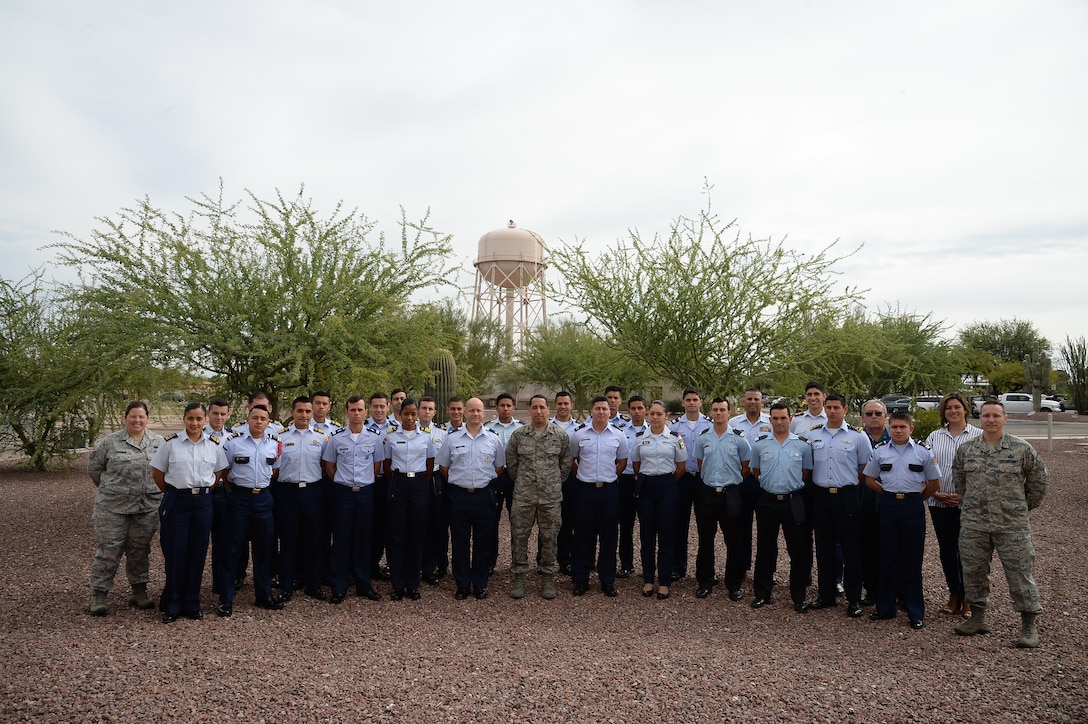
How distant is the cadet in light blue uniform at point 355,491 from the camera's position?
7227mm

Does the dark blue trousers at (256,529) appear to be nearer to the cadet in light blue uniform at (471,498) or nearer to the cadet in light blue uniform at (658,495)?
the cadet in light blue uniform at (471,498)

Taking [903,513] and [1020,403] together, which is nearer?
[903,513]

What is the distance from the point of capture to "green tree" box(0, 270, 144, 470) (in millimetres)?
12836

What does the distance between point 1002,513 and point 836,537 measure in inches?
58.0

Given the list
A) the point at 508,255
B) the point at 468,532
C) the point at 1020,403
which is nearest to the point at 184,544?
the point at 468,532

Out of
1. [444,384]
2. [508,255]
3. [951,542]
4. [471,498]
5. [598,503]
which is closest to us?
[951,542]

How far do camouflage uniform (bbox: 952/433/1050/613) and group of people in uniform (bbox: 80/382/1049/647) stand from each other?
0.05 ft

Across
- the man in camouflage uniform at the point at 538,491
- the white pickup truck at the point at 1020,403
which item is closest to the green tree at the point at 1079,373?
the white pickup truck at the point at 1020,403

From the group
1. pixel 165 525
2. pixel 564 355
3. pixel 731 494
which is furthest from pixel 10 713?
pixel 564 355

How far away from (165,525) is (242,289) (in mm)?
4503

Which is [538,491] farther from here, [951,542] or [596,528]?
[951,542]

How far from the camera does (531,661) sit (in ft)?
17.6

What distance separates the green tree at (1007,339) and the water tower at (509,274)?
34081 millimetres

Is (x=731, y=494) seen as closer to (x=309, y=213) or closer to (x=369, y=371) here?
(x=369, y=371)
